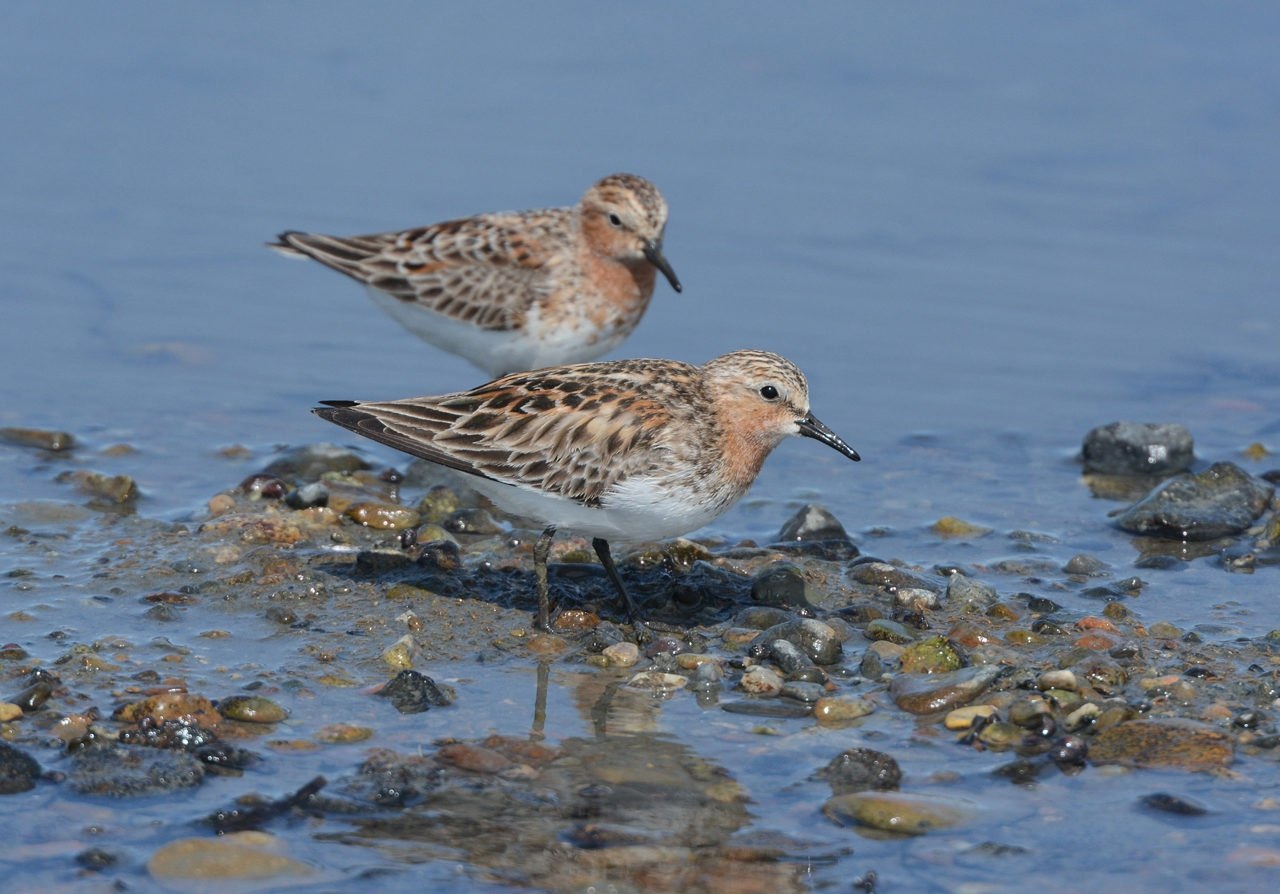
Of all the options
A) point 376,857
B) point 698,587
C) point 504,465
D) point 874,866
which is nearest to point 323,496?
point 504,465

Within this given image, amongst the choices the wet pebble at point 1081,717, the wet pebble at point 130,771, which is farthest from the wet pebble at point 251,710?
the wet pebble at point 1081,717

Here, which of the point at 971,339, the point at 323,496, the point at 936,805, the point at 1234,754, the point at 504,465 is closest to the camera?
the point at 936,805

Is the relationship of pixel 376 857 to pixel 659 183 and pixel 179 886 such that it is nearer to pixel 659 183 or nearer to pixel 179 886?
pixel 179 886

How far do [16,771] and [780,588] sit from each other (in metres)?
4.12

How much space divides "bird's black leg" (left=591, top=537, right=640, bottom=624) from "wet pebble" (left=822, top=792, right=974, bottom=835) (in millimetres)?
2326

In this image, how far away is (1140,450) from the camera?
1145 centimetres

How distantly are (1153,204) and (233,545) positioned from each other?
8984 mm

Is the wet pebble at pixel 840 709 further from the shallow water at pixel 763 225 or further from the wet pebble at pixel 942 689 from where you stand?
the shallow water at pixel 763 225

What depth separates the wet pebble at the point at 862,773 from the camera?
6.97 meters

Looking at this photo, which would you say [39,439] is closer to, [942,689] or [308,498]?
[308,498]

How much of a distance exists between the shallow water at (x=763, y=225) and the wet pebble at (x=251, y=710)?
0.85m

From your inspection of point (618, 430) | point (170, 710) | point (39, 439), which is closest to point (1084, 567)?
point (618, 430)

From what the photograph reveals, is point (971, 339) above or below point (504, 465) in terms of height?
above

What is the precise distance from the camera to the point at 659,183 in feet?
49.1
